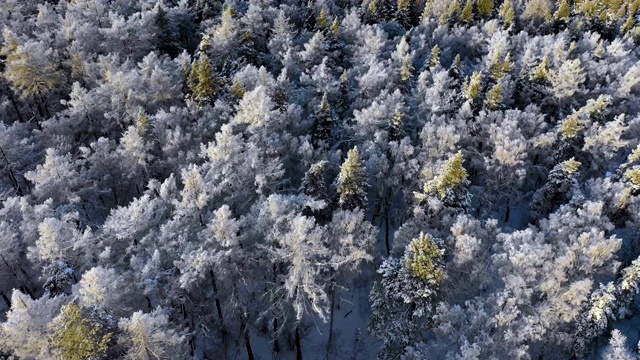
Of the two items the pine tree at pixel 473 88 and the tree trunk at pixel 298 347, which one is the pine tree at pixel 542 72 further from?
the tree trunk at pixel 298 347

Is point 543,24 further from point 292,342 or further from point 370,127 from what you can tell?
point 292,342

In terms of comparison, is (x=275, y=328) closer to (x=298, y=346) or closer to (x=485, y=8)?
(x=298, y=346)

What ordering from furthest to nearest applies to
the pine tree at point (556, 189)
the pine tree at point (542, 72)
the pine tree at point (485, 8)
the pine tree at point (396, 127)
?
1. the pine tree at point (485, 8)
2. the pine tree at point (542, 72)
3. the pine tree at point (396, 127)
4. the pine tree at point (556, 189)

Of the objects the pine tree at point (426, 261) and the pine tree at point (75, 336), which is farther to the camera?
the pine tree at point (426, 261)

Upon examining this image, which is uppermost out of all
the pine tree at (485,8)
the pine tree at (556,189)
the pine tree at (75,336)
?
the pine tree at (75,336)

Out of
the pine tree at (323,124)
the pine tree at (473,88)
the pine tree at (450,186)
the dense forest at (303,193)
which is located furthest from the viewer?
the pine tree at (473,88)

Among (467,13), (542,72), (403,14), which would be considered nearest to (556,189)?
(542,72)

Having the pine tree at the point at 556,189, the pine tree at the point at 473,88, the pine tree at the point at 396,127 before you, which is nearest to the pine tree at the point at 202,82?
the pine tree at the point at 396,127

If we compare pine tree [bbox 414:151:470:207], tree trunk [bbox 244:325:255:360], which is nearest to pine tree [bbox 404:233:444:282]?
pine tree [bbox 414:151:470:207]
